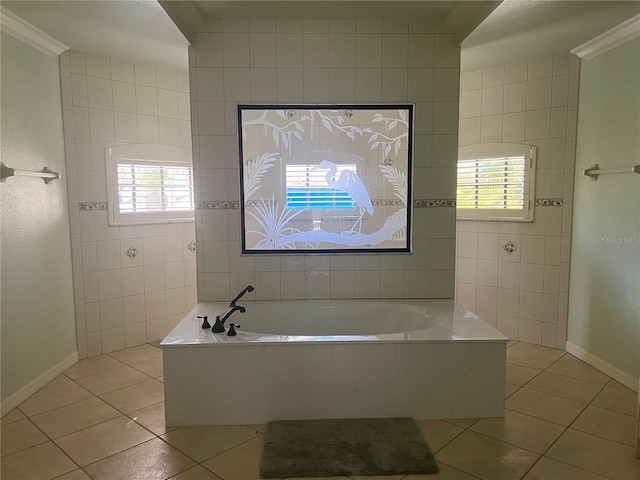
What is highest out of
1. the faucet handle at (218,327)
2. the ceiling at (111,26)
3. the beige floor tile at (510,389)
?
the ceiling at (111,26)

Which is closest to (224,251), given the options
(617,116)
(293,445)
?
(293,445)

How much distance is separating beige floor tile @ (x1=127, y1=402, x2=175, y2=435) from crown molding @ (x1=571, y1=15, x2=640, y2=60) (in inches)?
144

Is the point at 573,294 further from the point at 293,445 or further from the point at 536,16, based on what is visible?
the point at 293,445

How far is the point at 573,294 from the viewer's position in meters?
3.46

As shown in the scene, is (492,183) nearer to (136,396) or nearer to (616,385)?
(616,385)

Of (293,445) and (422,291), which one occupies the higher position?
(422,291)

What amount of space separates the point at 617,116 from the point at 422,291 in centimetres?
178

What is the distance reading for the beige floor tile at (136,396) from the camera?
8.79 feet

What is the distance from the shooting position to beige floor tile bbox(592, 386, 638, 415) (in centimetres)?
260

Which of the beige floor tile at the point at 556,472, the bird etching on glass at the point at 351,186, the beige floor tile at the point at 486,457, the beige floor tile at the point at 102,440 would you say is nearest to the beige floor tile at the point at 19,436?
the beige floor tile at the point at 102,440

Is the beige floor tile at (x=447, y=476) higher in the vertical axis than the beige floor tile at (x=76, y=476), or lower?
higher

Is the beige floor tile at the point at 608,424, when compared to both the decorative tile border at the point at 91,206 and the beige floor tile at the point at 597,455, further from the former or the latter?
the decorative tile border at the point at 91,206

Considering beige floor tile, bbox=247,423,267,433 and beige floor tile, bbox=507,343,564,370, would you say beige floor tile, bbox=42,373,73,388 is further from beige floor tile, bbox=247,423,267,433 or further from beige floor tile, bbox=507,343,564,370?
beige floor tile, bbox=507,343,564,370

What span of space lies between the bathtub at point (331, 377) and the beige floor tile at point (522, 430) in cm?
7
